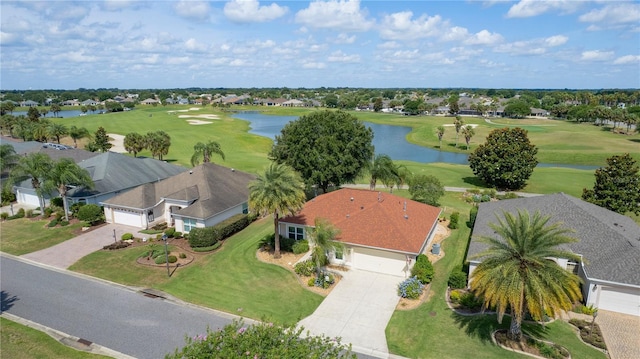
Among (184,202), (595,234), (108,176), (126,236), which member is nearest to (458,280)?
(595,234)

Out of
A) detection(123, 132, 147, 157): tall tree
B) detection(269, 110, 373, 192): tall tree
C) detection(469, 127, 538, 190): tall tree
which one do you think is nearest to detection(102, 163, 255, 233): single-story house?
detection(269, 110, 373, 192): tall tree

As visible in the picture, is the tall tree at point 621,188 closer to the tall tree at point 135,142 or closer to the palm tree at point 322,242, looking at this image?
the palm tree at point 322,242

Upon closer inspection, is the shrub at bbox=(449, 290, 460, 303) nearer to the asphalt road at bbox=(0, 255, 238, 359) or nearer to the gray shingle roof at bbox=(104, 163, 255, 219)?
the asphalt road at bbox=(0, 255, 238, 359)

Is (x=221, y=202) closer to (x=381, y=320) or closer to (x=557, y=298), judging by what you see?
(x=381, y=320)

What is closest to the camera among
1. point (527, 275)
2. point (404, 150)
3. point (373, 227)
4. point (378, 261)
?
point (527, 275)

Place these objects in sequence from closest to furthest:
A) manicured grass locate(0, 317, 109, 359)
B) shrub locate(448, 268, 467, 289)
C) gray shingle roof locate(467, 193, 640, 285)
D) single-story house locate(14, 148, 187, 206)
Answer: manicured grass locate(0, 317, 109, 359) → gray shingle roof locate(467, 193, 640, 285) → shrub locate(448, 268, 467, 289) → single-story house locate(14, 148, 187, 206)

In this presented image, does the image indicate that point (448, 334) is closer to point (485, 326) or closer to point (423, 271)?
point (485, 326)
